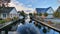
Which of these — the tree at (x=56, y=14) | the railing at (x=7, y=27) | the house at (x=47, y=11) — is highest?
the house at (x=47, y=11)

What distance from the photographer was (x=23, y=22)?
543 cm

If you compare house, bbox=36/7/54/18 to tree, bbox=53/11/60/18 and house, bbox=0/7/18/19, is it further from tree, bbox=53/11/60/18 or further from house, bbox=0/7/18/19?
house, bbox=0/7/18/19

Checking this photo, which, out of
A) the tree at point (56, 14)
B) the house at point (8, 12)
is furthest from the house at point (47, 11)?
the house at point (8, 12)

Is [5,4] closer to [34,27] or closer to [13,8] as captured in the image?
[13,8]

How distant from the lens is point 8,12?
5391 millimetres

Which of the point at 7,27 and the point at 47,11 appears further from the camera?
the point at 47,11

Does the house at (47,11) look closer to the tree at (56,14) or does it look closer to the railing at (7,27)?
the tree at (56,14)

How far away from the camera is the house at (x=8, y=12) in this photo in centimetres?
537

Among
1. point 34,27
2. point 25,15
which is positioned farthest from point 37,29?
point 25,15

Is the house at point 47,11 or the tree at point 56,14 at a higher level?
the house at point 47,11

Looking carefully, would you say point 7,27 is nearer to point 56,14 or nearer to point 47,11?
point 47,11

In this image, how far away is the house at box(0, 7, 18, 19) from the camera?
5.37 metres

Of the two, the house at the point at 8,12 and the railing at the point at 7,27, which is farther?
the house at the point at 8,12

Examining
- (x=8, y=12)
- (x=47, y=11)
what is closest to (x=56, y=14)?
(x=47, y=11)
